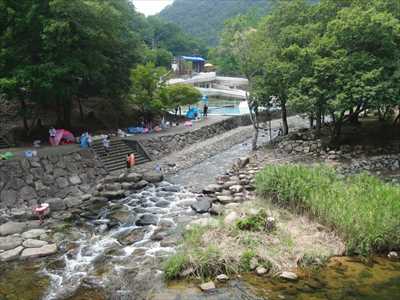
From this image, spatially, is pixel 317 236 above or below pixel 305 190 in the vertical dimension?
below

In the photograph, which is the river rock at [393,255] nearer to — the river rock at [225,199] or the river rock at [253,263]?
the river rock at [253,263]

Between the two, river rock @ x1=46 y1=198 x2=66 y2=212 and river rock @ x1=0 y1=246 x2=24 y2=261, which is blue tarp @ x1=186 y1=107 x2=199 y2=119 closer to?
river rock @ x1=46 y1=198 x2=66 y2=212

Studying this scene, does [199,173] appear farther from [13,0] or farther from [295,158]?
[13,0]

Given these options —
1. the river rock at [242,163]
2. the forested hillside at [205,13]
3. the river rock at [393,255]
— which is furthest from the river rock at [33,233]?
the forested hillside at [205,13]

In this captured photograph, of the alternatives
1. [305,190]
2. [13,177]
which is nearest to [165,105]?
[13,177]

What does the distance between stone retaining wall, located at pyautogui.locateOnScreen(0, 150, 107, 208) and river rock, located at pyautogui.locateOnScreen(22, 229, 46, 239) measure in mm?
2728

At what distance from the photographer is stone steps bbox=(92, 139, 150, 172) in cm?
1809

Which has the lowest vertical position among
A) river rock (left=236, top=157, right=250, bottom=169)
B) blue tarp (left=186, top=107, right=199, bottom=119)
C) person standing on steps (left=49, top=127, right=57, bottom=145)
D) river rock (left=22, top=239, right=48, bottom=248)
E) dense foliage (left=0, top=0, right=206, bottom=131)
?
river rock (left=22, top=239, right=48, bottom=248)

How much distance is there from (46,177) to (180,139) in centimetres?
981

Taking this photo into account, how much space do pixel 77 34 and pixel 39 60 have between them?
236 centimetres

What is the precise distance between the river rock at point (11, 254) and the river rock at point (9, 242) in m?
0.25

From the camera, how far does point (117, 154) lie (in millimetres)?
19016

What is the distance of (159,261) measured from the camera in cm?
946

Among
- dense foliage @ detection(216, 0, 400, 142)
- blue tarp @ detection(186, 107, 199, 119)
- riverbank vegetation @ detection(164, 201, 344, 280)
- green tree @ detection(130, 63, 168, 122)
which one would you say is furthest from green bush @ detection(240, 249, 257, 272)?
blue tarp @ detection(186, 107, 199, 119)
